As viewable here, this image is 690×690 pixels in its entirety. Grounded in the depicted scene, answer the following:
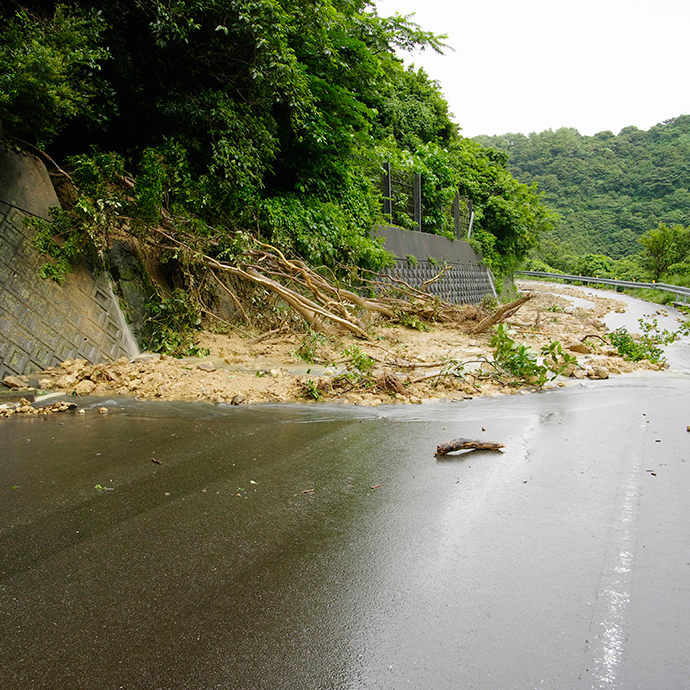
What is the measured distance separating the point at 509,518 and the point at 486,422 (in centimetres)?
238

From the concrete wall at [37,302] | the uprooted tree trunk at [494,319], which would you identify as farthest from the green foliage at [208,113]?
the uprooted tree trunk at [494,319]

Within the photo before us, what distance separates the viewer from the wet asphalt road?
2.04 m

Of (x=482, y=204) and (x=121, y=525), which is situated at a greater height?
(x=482, y=204)

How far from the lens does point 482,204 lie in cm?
2495

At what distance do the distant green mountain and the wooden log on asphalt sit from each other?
52.7 m

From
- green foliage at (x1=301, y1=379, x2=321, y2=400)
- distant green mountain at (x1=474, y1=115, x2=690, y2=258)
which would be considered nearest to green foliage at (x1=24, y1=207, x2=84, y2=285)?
green foliage at (x1=301, y1=379, x2=321, y2=400)

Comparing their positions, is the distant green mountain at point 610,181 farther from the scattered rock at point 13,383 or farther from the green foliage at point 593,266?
the scattered rock at point 13,383

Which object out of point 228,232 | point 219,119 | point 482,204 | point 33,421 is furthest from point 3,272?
point 482,204

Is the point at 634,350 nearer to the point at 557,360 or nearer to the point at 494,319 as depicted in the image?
the point at 557,360

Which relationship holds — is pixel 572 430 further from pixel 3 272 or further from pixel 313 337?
pixel 3 272

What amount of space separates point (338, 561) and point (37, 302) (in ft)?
19.6

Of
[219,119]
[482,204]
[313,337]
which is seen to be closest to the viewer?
[313,337]

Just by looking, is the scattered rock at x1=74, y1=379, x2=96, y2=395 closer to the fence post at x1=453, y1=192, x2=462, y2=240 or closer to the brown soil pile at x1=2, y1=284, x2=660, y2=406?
the brown soil pile at x1=2, y1=284, x2=660, y2=406

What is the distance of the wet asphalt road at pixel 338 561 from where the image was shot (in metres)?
2.04
